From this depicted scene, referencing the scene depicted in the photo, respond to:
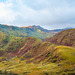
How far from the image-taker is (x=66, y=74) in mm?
187125

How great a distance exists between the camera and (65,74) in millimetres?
187750

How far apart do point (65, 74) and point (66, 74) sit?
170cm
